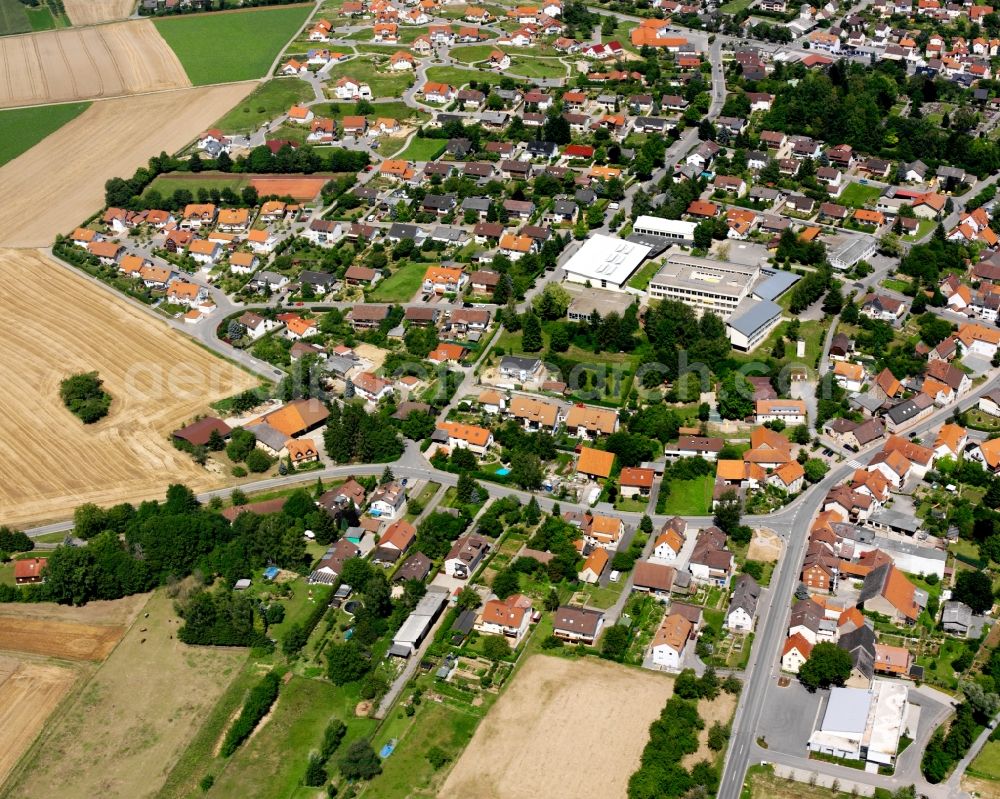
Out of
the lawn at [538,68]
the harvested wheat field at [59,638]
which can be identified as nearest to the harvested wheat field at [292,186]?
the lawn at [538,68]

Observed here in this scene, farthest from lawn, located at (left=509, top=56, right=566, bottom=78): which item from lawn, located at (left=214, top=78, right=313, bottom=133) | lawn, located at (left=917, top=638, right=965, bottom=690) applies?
lawn, located at (left=917, top=638, right=965, bottom=690)

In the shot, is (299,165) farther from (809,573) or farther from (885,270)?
(809,573)

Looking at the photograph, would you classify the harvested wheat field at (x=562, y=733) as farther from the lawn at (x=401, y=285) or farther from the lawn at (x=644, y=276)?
the lawn at (x=401, y=285)

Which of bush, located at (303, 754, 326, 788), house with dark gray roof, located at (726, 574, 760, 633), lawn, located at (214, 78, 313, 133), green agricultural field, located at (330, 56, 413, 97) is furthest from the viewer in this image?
green agricultural field, located at (330, 56, 413, 97)

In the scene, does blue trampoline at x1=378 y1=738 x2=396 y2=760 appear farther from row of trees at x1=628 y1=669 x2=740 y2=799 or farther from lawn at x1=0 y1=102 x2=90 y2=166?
lawn at x1=0 y1=102 x2=90 y2=166

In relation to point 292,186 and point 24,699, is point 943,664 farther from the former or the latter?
point 292,186

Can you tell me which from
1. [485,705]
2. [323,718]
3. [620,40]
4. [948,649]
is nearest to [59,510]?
[323,718]

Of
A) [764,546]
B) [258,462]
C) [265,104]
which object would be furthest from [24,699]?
[265,104]
